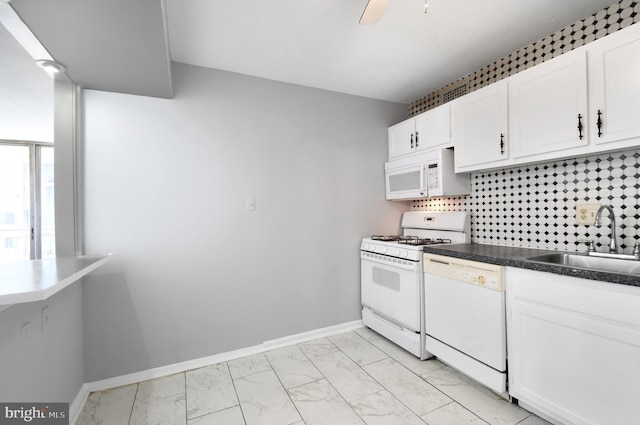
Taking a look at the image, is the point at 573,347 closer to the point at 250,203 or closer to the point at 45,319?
the point at 250,203

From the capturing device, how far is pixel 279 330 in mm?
2557

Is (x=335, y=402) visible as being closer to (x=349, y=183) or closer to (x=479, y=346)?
(x=479, y=346)

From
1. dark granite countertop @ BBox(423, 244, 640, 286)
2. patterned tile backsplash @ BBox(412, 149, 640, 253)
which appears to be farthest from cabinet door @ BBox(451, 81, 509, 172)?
dark granite countertop @ BBox(423, 244, 640, 286)

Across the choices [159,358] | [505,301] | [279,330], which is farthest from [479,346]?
[159,358]

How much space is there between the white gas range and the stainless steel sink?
0.70m

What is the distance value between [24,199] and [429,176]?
3.75m

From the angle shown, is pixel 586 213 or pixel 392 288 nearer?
pixel 586 213

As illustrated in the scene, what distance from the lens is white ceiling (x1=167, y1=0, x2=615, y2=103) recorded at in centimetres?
171

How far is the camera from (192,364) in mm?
2227

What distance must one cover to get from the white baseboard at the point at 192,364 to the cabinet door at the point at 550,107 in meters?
2.20

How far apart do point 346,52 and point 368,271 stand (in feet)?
6.48

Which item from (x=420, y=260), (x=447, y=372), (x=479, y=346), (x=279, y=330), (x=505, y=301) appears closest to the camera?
(x=505, y=301)

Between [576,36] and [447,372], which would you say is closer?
[576,36]

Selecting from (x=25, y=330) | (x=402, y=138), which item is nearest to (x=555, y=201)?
(x=402, y=138)
